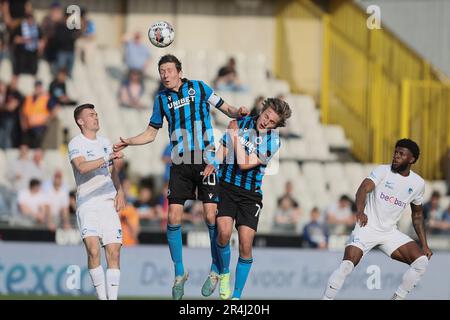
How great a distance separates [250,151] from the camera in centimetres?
1517

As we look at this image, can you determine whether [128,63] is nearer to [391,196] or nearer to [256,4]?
[256,4]

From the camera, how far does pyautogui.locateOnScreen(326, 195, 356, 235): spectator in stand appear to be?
22.6 meters

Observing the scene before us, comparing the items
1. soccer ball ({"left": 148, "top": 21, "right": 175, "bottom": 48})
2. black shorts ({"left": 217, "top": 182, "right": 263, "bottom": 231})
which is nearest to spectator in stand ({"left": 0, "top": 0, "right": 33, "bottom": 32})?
soccer ball ({"left": 148, "top": 21, "right": 175, "bottom": 48})

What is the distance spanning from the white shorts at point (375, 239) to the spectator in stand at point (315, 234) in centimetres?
638

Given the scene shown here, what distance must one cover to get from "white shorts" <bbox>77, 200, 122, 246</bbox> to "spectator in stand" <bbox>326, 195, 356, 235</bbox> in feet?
26.3

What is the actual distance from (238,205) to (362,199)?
1.49 meters

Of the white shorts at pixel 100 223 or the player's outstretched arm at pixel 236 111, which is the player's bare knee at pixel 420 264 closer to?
the player's outstretched arm at pixel 236 111

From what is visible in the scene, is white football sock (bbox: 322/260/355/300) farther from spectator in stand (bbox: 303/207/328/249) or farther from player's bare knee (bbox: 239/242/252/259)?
spectator in stand (bbox: 303/207/328/249)

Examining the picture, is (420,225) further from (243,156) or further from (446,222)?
(446,222)

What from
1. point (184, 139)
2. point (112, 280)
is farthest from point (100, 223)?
point (184, 139)

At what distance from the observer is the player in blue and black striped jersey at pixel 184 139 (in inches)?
600

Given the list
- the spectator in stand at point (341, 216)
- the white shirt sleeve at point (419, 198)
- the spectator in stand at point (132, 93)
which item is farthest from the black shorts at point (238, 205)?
the spectator in stand at point (132, 93)

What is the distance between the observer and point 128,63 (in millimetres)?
26141

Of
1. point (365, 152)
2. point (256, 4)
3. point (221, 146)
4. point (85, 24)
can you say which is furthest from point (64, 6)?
point (221, 146)
